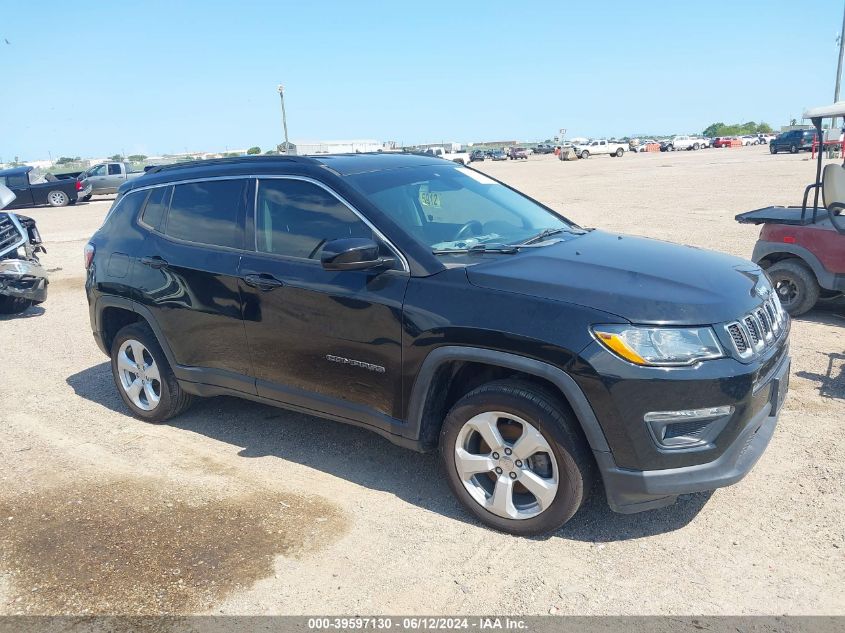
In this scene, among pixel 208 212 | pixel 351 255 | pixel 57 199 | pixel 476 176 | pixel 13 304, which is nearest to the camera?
pixel 351 255

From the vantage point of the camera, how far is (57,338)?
8.01 meters

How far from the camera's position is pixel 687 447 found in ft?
10.3

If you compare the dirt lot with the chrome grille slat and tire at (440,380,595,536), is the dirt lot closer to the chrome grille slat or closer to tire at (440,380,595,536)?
tire at (440,380,595,536)

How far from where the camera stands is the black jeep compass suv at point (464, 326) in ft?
10.2

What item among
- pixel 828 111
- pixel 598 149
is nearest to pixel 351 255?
pixel 828 111

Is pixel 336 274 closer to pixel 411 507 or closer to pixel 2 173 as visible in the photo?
pixel 411 507

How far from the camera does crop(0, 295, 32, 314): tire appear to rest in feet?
29.7

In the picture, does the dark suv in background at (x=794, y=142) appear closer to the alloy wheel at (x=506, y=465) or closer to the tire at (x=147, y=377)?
the tire at (x=147, y=377)

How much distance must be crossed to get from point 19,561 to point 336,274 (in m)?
2.22

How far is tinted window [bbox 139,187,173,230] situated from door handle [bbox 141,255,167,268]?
24 centimetres

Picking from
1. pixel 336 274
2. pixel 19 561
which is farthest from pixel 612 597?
pixel 19 561

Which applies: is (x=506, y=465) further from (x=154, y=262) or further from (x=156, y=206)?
(x=156, y=206)

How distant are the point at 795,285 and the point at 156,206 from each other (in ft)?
20.2

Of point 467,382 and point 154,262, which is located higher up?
point 154,262
